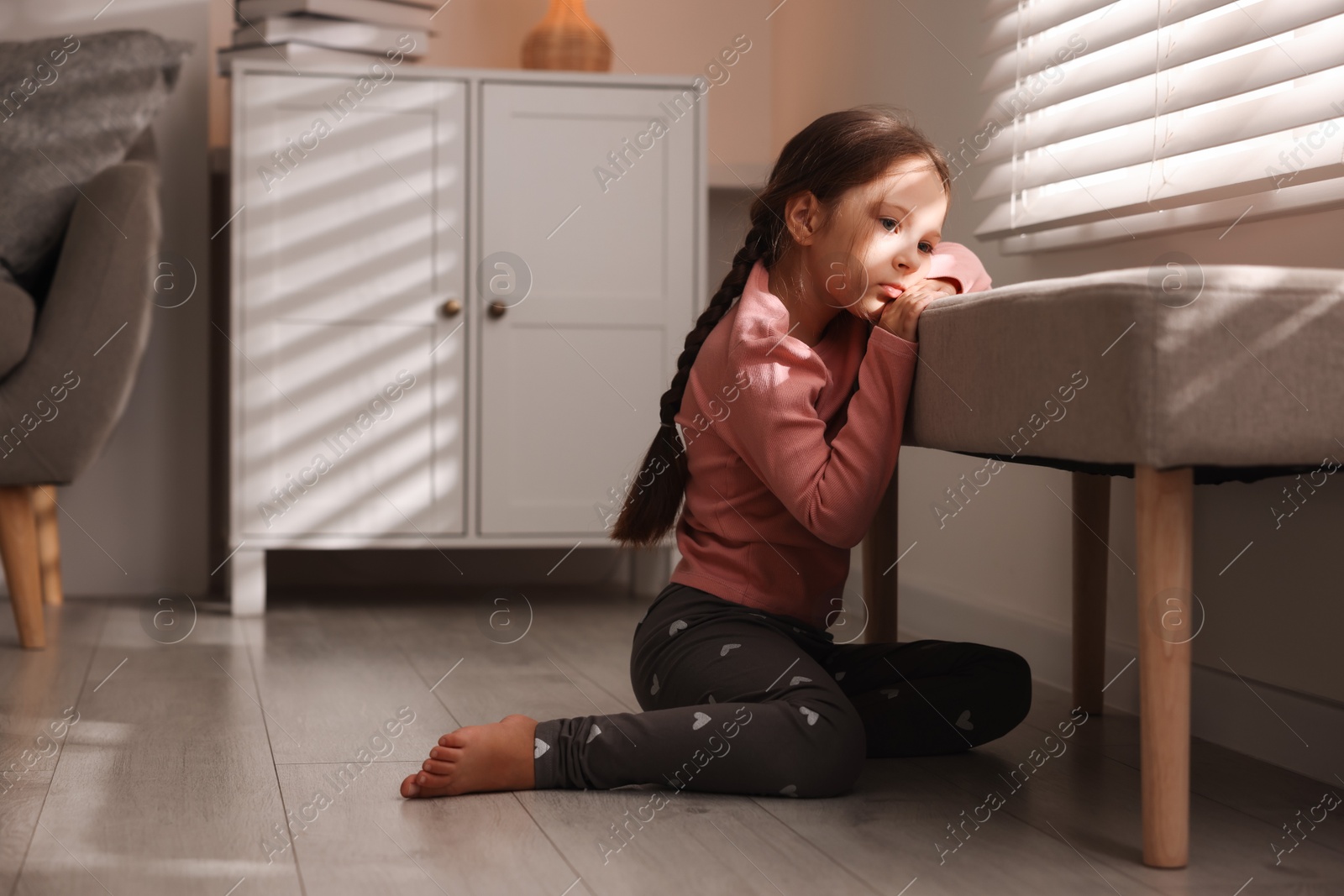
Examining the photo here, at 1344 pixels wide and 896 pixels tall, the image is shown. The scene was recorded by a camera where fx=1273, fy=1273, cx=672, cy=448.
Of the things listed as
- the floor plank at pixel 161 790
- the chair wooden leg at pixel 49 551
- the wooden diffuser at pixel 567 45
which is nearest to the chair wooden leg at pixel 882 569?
the floor plank at pixel 161 790

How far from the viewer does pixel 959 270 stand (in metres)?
1.21

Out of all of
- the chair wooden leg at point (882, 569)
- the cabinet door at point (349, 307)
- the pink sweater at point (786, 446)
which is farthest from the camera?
the cabinet door at point (349, 307)

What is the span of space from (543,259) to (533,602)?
0.61 metres

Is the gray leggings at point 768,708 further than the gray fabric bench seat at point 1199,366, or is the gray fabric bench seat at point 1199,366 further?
the gray leggings at point 768,708

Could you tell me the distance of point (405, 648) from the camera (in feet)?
5.92

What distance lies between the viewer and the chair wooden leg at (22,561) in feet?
5.74

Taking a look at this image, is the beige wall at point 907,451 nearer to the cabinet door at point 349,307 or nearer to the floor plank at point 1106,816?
the floor plank at point 1106,816

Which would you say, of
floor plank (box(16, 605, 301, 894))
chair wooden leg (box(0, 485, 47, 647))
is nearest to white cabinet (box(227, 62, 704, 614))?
chair wooden leg (box(0, 485, 47, 647))

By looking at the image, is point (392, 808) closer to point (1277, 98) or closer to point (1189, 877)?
point (1189, 877)

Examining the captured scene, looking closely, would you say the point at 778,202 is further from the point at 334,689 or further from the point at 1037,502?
the point at 334,689

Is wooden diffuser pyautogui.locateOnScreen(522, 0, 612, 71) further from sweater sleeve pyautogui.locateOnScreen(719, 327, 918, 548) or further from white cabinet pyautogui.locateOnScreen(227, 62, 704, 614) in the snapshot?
sweater sleeve pyautogui.locateOnScreen(719, 327, 918, 548)

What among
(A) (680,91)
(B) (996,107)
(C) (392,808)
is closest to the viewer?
(C) (392,808)

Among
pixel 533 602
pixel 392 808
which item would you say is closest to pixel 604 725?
pixel 392 808

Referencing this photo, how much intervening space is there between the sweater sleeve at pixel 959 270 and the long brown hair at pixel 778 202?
0.23 ft
